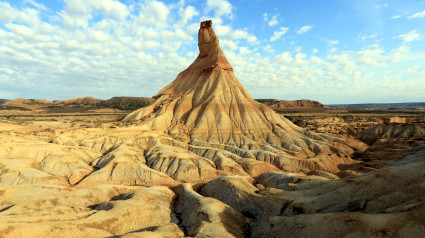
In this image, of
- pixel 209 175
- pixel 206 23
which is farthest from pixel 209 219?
pixel 206 23

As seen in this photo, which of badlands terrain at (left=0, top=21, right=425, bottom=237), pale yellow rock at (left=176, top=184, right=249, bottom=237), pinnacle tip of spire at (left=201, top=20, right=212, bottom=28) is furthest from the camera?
pinnacle tip of spire at (left=201, top=20, right=212, bottom=28)

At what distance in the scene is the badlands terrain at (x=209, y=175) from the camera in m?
19.7

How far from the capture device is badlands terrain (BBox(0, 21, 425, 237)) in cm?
1969

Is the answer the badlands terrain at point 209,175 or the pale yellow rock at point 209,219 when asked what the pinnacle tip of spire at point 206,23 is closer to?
the badlands terrain at point 209,175

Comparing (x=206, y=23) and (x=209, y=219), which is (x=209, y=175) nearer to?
(x=209, y=219)

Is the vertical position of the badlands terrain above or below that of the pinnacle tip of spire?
below

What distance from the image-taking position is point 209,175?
40.7 meters

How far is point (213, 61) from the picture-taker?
Result: 78688 mm

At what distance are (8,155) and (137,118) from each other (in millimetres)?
34394

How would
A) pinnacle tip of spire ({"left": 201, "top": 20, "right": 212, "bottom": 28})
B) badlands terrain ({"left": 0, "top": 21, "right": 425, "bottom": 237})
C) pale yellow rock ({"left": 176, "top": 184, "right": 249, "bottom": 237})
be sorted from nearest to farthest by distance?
badlands terrain ({"left": 0, "top": 21, "right": 425, "bottom": 237})
pale yellow rock ({"left": 176, "top": 184, "right": 249, "bottom": 237})
pinnacle tip of spire ({"left": 201, "top": 20, "right": 212, "bottom": 28})

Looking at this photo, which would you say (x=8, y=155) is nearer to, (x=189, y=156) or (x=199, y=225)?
(x=189, y=156)

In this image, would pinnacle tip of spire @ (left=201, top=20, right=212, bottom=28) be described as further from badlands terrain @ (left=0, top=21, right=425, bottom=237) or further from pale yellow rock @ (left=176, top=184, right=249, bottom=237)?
pale yellow rock @ (left=176, top=184, right=249, bottom=237)

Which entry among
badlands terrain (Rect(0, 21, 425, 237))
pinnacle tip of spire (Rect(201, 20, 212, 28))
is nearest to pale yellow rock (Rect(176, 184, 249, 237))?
badlands terrain (Rect(0, 21, 425, 237))

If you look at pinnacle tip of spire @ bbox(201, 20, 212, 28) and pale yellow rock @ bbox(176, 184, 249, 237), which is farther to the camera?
pinnacle tip of spire @ bbox(201, 20, 212, 28)
